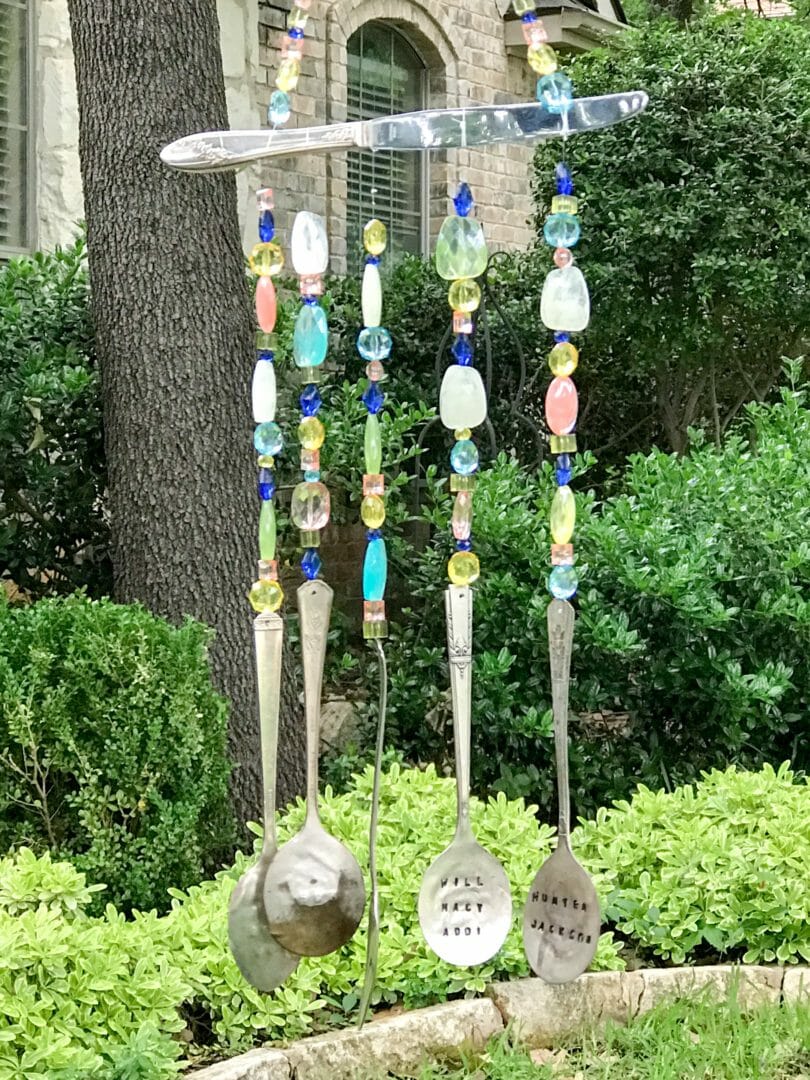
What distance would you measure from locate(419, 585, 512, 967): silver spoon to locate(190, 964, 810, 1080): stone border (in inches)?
34.1

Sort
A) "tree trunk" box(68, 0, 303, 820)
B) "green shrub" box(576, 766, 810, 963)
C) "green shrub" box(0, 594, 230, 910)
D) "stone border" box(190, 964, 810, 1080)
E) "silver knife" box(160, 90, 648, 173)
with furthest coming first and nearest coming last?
"tree trunk" box(68, 0, 303, 820) < "green shrub" box(0, 594, 230, 910) < "green shrub" box(576, 766, 810, 963) < "stone border" box(190, 964, 810, 1080) < "silver knife" box(160, 90, 648, 173)

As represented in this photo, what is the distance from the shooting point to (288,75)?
2025mm

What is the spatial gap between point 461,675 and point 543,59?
89cm

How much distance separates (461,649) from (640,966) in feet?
5.59

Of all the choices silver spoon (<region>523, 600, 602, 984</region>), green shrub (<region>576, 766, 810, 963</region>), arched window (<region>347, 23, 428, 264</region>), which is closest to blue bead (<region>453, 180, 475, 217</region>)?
silver spoon (<region>523, 600, 602, 984</region>)

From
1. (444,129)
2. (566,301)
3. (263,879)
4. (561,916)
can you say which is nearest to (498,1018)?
(561,916)

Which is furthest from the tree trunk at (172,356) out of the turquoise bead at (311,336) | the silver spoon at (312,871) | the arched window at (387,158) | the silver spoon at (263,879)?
the arched window at (387,158)

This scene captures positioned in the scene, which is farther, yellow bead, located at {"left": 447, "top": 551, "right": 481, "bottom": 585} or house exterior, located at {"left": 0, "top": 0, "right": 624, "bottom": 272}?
house exterior, located at {"left": 0, "top": 0, "right": 624, "bottom": 272}

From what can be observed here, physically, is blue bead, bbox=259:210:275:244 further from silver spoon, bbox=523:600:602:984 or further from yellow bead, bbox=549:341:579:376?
silver spoon, bbox=523:600:602:984

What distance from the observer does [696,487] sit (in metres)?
5.01

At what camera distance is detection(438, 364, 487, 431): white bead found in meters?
1.95

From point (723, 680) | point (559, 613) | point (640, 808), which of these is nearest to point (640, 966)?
point (640, 808)

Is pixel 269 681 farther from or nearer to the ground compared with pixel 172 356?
nearer to the ground

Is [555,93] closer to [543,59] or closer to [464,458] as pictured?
[543,59]
